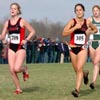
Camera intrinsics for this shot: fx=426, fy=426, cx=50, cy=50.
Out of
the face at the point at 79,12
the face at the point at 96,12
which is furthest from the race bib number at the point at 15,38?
the face at the point at 96,12

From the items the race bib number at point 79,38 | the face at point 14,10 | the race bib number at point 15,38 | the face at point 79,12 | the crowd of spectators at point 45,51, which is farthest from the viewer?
the crowd of spectators at point 45,51

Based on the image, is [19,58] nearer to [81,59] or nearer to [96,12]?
[81,59]

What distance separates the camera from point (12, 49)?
33.9 feet

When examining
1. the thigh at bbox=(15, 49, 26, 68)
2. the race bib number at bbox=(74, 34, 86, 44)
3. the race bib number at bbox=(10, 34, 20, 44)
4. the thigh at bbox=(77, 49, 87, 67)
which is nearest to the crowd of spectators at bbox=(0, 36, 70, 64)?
the race bib number at bbox=(10, 34, 20, 44)

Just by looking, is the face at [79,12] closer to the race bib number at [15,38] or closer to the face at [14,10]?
the face at [14,10]

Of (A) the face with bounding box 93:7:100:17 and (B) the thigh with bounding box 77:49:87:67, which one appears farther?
(A) the face with bounding box 93:7:100:17

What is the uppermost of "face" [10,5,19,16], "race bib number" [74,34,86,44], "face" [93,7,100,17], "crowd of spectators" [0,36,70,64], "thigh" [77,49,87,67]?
"face" [10,5,19,16]

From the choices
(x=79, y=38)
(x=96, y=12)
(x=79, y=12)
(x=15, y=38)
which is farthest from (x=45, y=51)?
(x=79, y=12)

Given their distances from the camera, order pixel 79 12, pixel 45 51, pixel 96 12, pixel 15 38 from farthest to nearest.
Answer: pixel 45 51 → pixel 96 12 → pixel 15 38 → pixel 79 12

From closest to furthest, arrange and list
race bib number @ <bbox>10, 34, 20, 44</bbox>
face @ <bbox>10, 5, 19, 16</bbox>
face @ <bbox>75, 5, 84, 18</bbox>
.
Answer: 1. face @ <bbox>75, 5, 84, 18</bbox>
2. face @ <bbox>10, 5, 19, 16</bbox>
3. race bib number @ <bbox>10, 34, 20, 44</bbox>

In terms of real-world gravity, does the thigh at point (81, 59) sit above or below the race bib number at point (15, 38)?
below

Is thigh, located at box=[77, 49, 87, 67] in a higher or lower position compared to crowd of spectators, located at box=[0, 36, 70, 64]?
higher

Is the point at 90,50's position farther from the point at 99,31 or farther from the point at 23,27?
the point at 23,27

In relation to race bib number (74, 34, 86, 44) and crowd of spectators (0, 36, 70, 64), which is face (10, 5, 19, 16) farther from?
Answer: crowd of spectators (0, 36, 70, 64)
